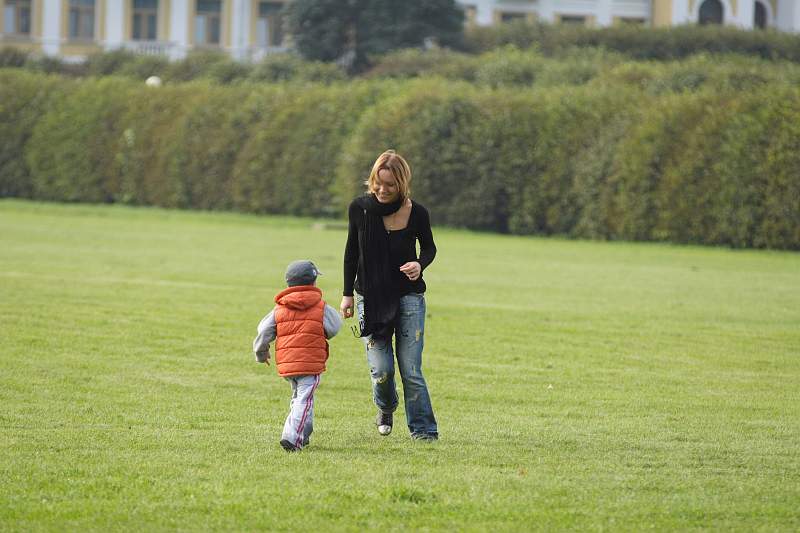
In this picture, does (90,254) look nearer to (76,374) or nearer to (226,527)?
(76,374)

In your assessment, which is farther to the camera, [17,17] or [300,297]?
[17,17]

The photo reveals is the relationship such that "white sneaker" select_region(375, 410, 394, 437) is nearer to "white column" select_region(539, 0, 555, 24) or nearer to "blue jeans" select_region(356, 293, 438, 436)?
"blue jeans" select_region(356, 293, 438, 436)

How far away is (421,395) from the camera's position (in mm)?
8938

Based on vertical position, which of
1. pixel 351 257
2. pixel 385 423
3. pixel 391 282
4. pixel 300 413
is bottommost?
pixel 385 423

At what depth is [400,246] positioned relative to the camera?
884cm

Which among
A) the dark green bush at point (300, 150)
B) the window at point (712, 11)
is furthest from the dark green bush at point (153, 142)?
the window at point (712, 11)

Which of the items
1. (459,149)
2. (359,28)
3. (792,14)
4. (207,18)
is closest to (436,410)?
(459,149)

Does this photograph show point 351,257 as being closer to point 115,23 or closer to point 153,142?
point 153,142

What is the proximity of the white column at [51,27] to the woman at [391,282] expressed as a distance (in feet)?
211

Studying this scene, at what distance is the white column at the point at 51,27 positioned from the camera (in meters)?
70.2

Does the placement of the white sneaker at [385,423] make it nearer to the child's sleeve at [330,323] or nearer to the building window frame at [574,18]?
the child's sleeve at [330,323]

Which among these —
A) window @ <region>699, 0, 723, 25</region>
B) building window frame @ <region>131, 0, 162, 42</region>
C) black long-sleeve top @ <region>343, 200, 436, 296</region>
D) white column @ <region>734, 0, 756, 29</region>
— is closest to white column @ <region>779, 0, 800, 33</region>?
white column @ <region>734, 0, 756, 29</region>

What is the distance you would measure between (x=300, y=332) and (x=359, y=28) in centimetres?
5256

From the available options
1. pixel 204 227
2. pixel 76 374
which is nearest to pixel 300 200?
pixel 204 227
